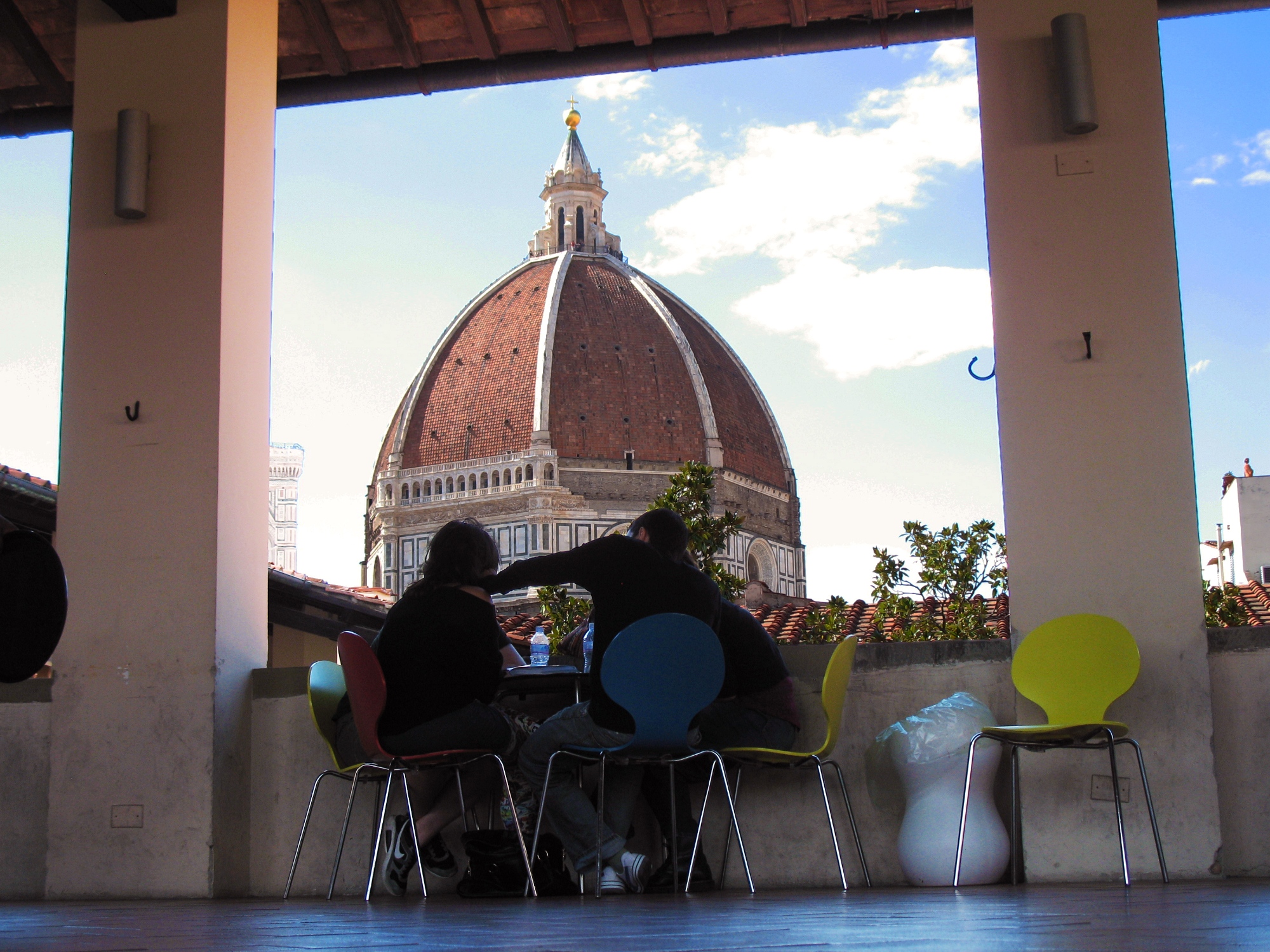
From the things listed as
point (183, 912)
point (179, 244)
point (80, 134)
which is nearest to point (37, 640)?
point (183, 912)

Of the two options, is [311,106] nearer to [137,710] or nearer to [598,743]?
[137,710]

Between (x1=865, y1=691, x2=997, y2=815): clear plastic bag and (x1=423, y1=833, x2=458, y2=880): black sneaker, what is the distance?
3.72 ft

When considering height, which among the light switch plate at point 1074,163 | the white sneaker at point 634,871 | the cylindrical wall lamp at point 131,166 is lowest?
the white sneaker at point 634,871

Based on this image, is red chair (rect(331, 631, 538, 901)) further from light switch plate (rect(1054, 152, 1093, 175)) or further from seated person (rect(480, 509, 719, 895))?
light switch plate (rect(1054, 152, 1093, 175))

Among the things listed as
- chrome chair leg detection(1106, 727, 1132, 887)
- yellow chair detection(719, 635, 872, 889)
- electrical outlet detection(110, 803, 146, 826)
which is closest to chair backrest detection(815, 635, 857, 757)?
yellow chair detection(719, 635, 872, 889)

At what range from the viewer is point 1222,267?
506cm

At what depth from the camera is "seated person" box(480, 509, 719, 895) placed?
126 inches

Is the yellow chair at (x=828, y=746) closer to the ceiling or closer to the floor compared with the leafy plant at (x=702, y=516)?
closer to the floor

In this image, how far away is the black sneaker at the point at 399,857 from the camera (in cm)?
339

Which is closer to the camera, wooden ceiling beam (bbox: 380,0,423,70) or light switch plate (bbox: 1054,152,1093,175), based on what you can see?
light switch plate (bbox: 1054,152,1093,175)

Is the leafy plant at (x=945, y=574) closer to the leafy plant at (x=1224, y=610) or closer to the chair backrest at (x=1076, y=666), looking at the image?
the leafy plant at (x=1224, y=610)

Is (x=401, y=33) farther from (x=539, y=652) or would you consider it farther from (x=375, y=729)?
(x=375, y=729)

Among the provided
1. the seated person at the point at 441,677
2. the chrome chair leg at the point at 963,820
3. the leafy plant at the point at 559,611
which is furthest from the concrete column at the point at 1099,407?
the leafy plant at the point at 559,611

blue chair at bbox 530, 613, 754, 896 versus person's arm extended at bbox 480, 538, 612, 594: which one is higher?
person's arm extended at bbox 480, 538, 612, 594
